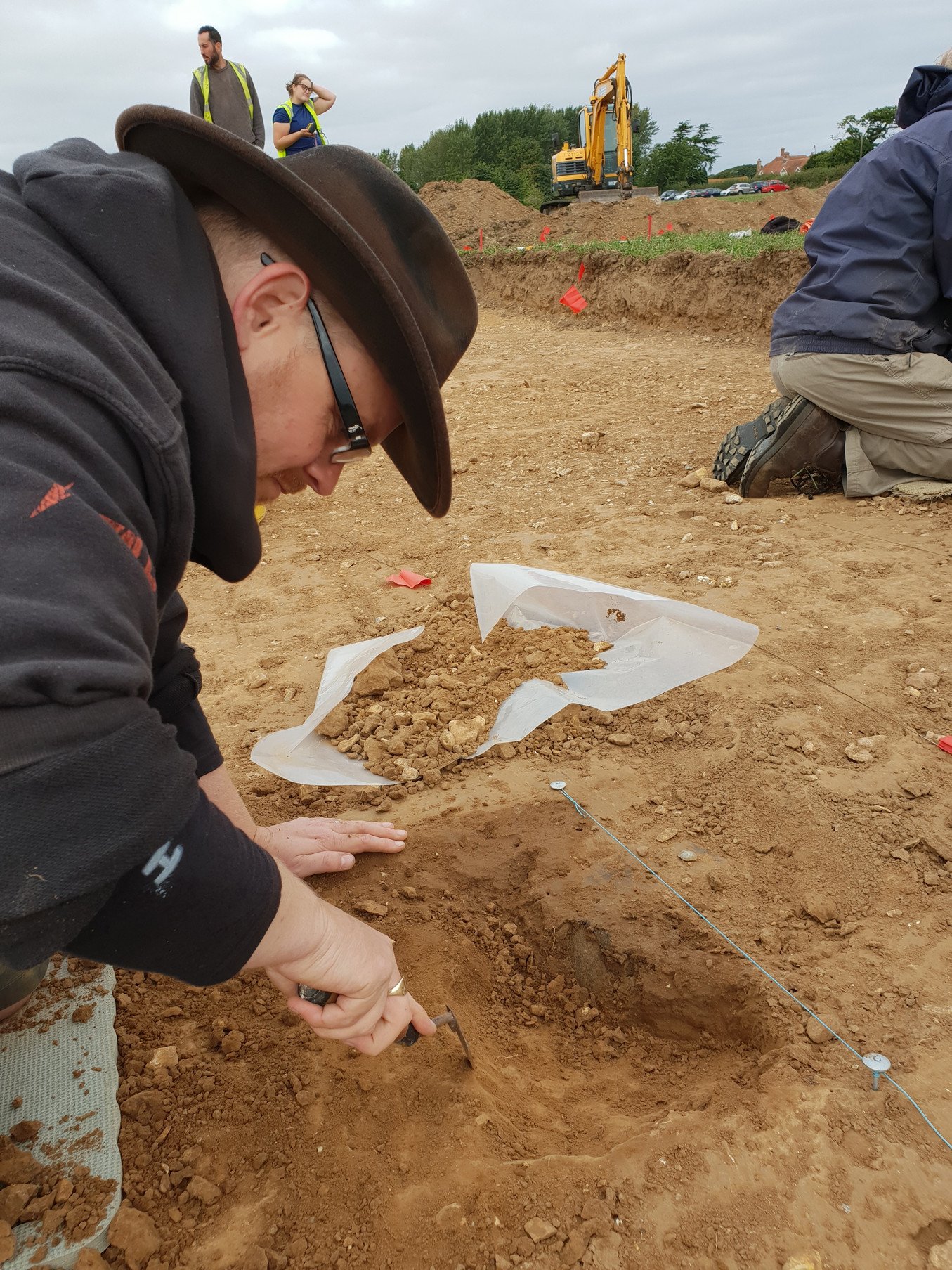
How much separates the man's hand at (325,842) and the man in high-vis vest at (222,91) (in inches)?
257

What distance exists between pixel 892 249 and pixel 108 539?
3984 mm

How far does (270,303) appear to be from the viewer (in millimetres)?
1154

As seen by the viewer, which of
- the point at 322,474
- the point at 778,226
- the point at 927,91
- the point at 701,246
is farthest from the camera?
the point at 778,226

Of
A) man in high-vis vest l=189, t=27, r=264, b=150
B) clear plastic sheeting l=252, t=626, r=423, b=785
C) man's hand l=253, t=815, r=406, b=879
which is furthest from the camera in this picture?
man in high-vis vest l=189, t=27, r=264, b=150

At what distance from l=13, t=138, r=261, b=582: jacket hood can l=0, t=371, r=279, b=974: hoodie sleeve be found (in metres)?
0.13

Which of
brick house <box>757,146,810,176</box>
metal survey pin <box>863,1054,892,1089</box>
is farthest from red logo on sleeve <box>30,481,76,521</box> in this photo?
brick house <box>757,146,810,176</box>

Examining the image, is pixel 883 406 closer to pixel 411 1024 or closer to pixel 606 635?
pixel 606 635

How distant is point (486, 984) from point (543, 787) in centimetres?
59

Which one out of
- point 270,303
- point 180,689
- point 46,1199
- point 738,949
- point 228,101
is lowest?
point 738,949

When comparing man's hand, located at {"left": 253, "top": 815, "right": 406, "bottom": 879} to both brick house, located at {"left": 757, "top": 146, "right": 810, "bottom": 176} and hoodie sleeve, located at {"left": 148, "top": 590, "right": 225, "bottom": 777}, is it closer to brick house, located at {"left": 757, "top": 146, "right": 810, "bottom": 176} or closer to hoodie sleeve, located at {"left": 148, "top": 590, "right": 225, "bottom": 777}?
hoodie sleeve, located at {"left": 148, "top": 590, "right": 225, "bottom": 777}

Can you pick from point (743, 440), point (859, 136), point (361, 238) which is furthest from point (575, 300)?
point (859, 136)

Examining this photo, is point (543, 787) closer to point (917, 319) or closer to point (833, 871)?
point (833, 871)

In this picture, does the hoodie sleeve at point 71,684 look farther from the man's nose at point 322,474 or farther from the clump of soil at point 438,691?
the clump of soil at point 438,691

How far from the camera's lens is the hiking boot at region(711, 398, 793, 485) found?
4.29m
